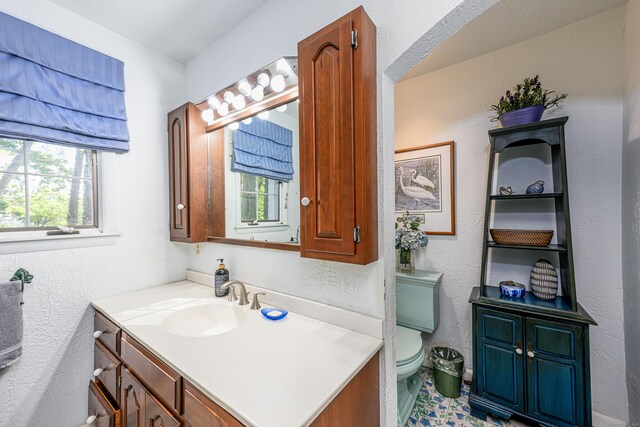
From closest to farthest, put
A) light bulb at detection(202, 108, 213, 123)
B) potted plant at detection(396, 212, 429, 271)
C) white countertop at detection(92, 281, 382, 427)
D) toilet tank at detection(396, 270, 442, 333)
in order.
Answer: white countertop at detection(92, 281, 382, 427)
light bulb at detection(202, 108, 213, 123)
toilet tank at detection(396, 270, 442, 333)
potted plant at detection(396, 212, 429, 271)

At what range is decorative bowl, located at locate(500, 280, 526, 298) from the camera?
1.52 m

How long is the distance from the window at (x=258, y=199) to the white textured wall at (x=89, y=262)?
0.66 m

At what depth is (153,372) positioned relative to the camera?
93 cm

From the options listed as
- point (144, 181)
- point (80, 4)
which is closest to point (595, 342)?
point (144, 181)

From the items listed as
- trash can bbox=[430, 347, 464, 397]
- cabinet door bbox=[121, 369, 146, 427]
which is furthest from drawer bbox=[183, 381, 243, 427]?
trash can bbox=[430, 347, 464, 397]

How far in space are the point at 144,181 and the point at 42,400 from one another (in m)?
1.28

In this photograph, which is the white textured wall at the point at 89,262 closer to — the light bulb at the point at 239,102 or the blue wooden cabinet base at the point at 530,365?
the light bulb at the point at 239,102

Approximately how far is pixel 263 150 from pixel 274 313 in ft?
2.98

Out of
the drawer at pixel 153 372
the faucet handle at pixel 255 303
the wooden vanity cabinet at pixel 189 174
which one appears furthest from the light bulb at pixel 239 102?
the drawer at pixel 153 372

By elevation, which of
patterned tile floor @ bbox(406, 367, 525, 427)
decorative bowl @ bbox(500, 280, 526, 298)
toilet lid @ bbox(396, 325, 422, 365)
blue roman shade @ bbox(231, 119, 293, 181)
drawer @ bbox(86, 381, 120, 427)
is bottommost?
patterned tile floor @ bbox(406, 367, 525, 427)

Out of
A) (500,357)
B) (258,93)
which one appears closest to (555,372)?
(500,357)

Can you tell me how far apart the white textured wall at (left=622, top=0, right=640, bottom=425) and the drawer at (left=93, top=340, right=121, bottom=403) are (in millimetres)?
2519

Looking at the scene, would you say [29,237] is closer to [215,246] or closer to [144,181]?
[144,181]

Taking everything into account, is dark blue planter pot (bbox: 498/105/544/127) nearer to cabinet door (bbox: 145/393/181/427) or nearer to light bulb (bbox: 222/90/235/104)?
light bulb (bbox: 222/90/235/104)
